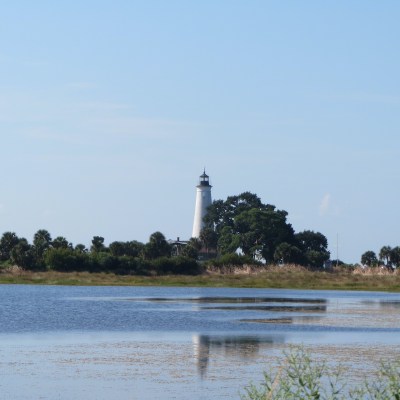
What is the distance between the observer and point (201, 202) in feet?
513

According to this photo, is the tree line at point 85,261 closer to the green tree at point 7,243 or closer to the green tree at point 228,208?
the green tree at point 7,243

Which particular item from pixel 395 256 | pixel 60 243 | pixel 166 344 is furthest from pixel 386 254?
pixel 166 344

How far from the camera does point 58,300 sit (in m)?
70.1

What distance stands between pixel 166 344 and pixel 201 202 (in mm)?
120484

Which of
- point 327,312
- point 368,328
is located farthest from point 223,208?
point 368,328

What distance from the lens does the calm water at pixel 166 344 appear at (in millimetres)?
25188

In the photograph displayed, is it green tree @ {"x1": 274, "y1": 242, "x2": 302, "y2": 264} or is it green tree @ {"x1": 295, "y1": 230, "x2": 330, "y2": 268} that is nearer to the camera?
green tree @ {"x1": 274, "y1": 242, "x2": 302, "y2": 264}

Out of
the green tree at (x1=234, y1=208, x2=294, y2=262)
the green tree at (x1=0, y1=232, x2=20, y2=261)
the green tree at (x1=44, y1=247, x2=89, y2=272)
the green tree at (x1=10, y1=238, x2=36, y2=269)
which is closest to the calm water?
the green tree at (x1=44, y1=247, x2=89, y2=272)

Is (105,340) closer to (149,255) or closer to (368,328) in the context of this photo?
(368,328)

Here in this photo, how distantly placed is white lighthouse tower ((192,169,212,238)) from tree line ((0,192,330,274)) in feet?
9.83

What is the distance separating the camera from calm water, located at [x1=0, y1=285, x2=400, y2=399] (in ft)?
82.6

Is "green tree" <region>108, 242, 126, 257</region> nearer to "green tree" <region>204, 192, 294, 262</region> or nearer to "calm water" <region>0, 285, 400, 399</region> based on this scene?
"green tree" <region>204, 192, 294, 262</region>

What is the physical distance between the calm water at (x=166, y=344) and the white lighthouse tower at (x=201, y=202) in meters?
90.2

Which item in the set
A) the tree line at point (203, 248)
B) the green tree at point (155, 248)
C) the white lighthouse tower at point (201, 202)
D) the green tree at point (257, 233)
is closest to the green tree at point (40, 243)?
the tree line at point (203, 248)
